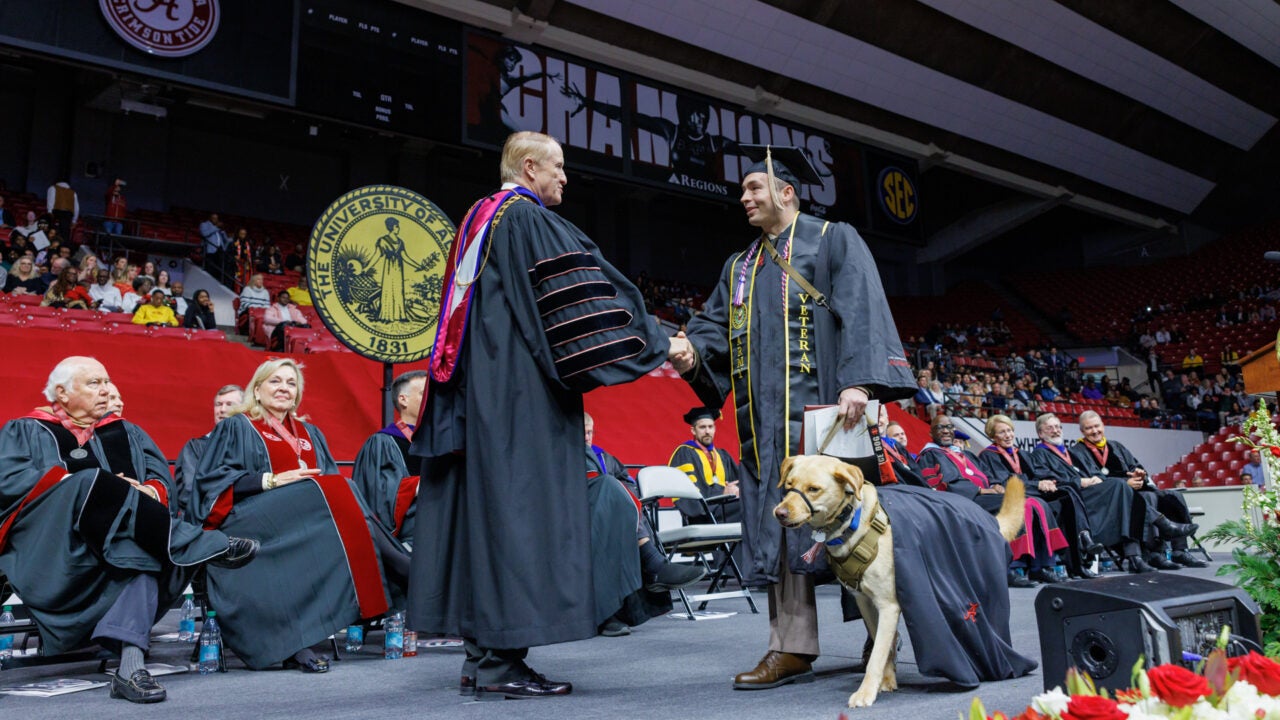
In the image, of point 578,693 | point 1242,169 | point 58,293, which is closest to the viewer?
point 578,693

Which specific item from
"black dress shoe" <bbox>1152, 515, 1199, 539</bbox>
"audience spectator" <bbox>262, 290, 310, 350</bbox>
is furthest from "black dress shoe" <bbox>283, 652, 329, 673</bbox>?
"black dress shoe" <bbox>1152, 515, 1199, 539</bbox>

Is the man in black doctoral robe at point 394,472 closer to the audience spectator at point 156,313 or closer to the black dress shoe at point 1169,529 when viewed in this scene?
the audience spectator at point 156,313

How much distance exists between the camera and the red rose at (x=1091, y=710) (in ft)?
3.67

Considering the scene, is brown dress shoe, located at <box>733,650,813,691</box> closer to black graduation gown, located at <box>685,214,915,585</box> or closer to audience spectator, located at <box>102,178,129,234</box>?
black graduation gown, located at <box>685,214,915,585</box>

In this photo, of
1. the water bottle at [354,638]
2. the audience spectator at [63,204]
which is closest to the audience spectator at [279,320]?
the audience spectator at [63,204]

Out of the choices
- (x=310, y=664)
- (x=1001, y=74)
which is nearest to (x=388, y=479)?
(x=310, y=664)

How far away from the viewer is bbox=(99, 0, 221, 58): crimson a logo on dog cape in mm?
10836

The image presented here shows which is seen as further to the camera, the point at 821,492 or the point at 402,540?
the point at 402,540

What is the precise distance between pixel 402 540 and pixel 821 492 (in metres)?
2.52

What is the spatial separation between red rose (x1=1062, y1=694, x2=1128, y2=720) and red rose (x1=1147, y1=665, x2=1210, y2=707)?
0.08 metres

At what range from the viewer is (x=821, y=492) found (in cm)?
260

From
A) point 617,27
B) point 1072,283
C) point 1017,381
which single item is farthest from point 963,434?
point 1072,283

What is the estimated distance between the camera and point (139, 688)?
2938 mm

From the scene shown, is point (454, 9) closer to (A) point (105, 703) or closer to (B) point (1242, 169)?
(A) point (105, 703)
